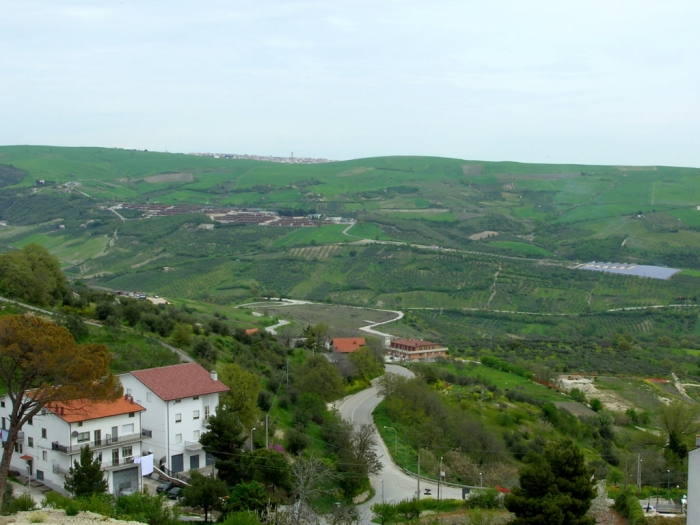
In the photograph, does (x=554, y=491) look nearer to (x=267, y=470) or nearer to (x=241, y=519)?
(x=241, y=519)

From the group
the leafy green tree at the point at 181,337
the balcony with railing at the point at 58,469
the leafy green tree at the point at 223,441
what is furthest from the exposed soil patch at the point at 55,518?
the leafy green tree at the point at 181,337

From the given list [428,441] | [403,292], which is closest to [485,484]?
[428,441]

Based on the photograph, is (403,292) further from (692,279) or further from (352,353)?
(352,353)

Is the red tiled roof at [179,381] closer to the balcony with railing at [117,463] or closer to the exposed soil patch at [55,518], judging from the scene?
the balcony with railing at [117,463]

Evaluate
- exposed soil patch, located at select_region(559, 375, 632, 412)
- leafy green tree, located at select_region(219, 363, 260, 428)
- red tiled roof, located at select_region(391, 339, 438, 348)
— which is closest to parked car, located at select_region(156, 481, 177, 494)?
leafy green tree, located at select_region(219, 363, 260, 428)

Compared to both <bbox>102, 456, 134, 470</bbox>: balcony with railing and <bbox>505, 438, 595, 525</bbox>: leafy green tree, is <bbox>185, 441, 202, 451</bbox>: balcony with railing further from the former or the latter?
<bbox>505, 438, 595, 525</bbox>: leafy green tree
